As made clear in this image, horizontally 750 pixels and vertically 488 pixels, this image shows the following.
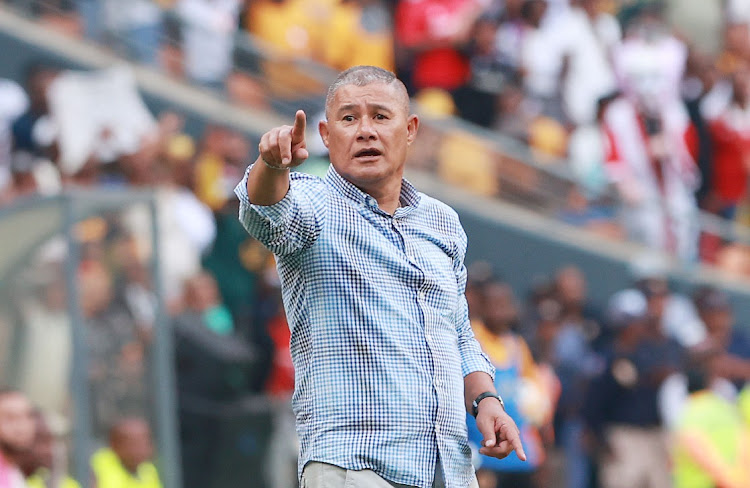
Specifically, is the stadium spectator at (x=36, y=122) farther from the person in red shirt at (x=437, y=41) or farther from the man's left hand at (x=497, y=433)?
the man's left hand at (x=497, y=433)

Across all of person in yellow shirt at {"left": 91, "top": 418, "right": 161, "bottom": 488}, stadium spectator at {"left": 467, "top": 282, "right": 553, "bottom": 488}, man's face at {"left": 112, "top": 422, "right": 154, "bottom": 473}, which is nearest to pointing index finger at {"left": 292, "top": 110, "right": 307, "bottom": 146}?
person in yellow shirt at {"left": 91, "top": 418, "right": 161, "bottom": 488}

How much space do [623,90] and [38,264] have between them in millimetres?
7674

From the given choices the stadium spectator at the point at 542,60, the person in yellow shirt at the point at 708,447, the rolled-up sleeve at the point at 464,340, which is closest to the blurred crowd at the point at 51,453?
the rolled-up sleeve at the point at 464,340

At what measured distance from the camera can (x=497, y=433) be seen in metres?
3.82

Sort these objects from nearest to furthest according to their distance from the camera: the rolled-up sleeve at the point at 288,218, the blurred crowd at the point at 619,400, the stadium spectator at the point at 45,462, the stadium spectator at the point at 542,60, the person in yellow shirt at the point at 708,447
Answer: the rolled-up sleeve at the point at 288,218 → the stadium spectator at the point at 45,462 → the blurred crowd at the point at 619,400 → the person in yellow shirt at the point at 708,447 → the stadium spectator at the point at 542,60

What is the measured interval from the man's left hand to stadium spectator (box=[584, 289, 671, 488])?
6.00m

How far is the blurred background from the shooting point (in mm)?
7398

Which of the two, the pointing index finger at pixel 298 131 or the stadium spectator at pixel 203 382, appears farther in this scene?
the stadium spectator at pixel 203 382

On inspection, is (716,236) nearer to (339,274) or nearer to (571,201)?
(571,201)

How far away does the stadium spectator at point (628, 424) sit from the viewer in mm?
9719

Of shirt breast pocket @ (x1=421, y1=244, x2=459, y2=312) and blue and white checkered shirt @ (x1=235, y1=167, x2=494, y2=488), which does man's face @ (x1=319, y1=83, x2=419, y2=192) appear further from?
shirt breast pocket @ (x1=421, y1=244, x2=459, y2=312)

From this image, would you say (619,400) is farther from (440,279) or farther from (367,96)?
(367,96)

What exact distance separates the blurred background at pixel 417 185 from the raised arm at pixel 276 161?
3.46 m

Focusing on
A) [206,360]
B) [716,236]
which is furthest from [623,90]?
[206,360]
